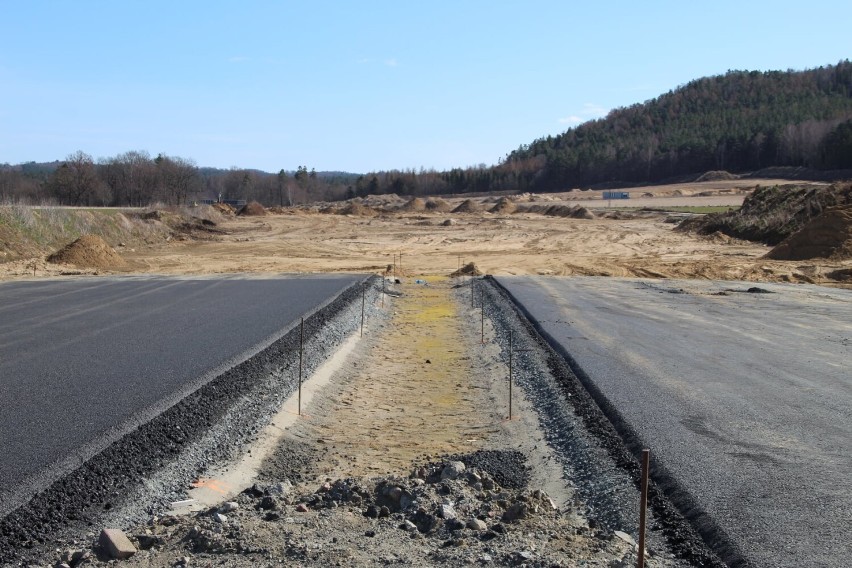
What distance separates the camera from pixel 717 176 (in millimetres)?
106938

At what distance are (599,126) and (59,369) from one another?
580 ft

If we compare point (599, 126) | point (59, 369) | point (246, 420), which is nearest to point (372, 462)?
point (246, 420)

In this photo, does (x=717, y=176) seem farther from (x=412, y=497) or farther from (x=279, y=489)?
(x=279, y=489)

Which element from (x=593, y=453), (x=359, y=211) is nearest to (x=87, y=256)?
(x=593, y=453)

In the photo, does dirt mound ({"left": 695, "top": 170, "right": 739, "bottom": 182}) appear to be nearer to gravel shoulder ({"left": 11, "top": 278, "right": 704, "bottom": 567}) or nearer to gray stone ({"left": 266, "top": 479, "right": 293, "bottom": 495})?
gravel shoulder ({"left": 11, "top": 278, "right": 704, "bottom": 567})

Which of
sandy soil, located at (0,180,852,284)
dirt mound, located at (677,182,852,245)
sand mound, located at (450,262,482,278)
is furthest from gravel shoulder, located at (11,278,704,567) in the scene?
dirt mound, located at (677,182,852,245)

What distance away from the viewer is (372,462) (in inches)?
348

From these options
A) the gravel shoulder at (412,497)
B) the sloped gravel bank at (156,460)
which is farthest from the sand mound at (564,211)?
the sloped gravel bank at (156,460)

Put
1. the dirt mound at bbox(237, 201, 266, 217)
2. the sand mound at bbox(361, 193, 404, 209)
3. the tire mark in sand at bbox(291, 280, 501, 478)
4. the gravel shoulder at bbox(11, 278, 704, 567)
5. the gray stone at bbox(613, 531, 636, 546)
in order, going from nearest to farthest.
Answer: the gravel shoulder at bbox(11, 278, 704, 567) < the gray stone at bbox(613, 531, 636, 546) < the tire mark in sand at bbox(291, 280, 501, 478) < the dirt mound at bbox(237, 201, 266, 217) < the sand mound at bbox(361, 193, 404, 209)

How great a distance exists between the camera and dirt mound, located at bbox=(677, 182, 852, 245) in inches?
1490

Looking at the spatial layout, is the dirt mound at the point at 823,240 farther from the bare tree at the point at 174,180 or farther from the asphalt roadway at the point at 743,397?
the bare tree at the point at 174,180

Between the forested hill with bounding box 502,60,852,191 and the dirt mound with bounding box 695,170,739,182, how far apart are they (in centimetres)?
599

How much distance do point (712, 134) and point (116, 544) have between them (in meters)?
131

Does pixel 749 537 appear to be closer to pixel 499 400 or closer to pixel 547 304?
pixel 499 400
